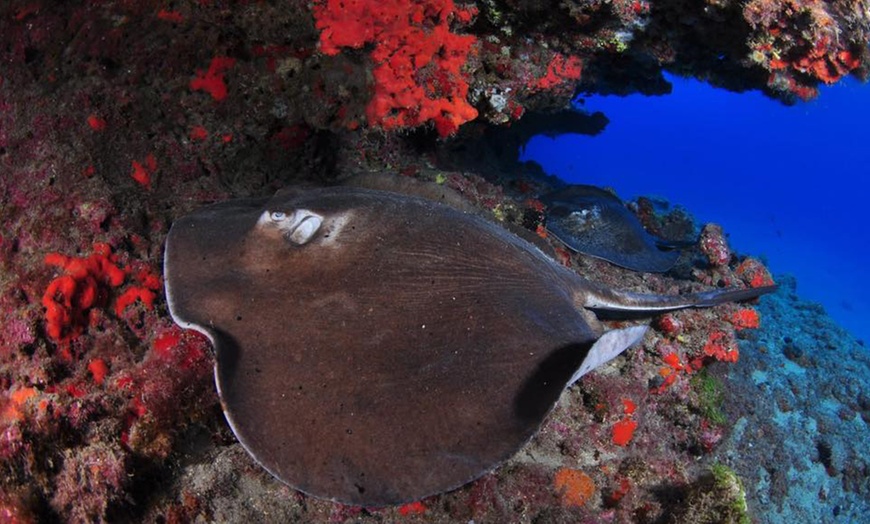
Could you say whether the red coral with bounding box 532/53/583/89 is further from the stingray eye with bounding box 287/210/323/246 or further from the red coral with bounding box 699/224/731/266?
the stingray eye with bounding box 287/210/323/246

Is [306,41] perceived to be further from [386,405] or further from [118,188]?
[386,405]

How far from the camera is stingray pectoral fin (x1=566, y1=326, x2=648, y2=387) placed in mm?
2264

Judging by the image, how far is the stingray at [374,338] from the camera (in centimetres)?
201

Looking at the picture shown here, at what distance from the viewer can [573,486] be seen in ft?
10.9

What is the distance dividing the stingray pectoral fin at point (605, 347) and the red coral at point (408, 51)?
370 centimetres

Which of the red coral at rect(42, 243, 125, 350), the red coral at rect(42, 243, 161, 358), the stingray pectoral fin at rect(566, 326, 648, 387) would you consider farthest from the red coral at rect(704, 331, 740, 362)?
the red coral at rect(42, 243, 125, 350)

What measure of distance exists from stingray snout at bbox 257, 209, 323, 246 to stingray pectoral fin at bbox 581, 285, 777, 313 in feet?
6.52

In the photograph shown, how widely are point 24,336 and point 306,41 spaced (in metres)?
3.59

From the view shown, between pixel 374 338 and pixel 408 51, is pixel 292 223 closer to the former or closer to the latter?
pixel 374 338

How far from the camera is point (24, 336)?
9.40 ft

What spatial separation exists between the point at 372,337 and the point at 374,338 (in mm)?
11

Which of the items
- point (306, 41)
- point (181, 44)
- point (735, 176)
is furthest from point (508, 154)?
point (735, 176)

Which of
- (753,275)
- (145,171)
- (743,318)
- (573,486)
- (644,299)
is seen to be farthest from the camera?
(753,275)

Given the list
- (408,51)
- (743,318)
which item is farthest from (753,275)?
(408,51)
